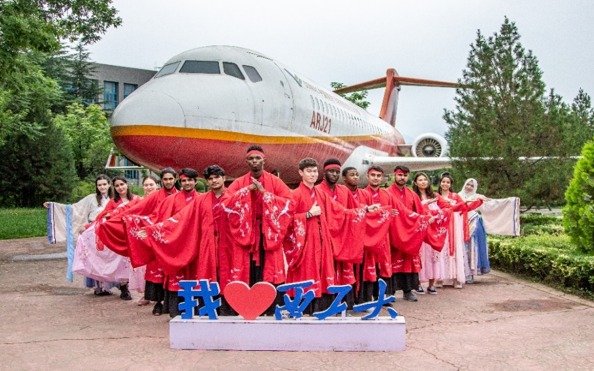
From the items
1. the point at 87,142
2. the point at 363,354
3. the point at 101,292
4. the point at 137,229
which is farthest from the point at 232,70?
the point at 87,142

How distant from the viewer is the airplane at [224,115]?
10.1 meters

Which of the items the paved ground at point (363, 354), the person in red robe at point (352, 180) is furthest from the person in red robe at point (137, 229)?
the person in red robe at point (352, 180)

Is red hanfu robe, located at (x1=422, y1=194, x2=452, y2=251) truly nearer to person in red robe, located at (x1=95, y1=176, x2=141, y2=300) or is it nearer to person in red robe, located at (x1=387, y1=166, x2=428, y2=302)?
person in red robe, located at (x1=387, y1=166, x2=428, y2=302)

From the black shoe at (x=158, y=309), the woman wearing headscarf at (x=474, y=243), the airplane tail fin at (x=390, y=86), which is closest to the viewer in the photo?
the black shoe at (x=158, y=309)

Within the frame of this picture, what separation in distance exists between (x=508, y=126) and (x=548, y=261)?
15.2 feet

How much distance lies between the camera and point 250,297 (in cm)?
604

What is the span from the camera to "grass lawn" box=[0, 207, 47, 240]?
19828 mm

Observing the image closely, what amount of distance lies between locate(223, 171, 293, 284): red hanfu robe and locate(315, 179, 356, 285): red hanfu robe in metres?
0.72

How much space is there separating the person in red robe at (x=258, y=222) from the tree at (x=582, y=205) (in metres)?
4.91

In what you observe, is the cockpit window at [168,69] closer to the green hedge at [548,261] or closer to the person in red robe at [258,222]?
the person in red robe at [258,222]

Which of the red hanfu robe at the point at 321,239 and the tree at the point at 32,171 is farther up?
the tree at the point at 32,171

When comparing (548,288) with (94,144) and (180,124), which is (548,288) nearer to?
(180,124)

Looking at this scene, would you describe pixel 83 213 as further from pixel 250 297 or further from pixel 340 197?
pixel 250 297

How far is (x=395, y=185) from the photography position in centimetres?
877
